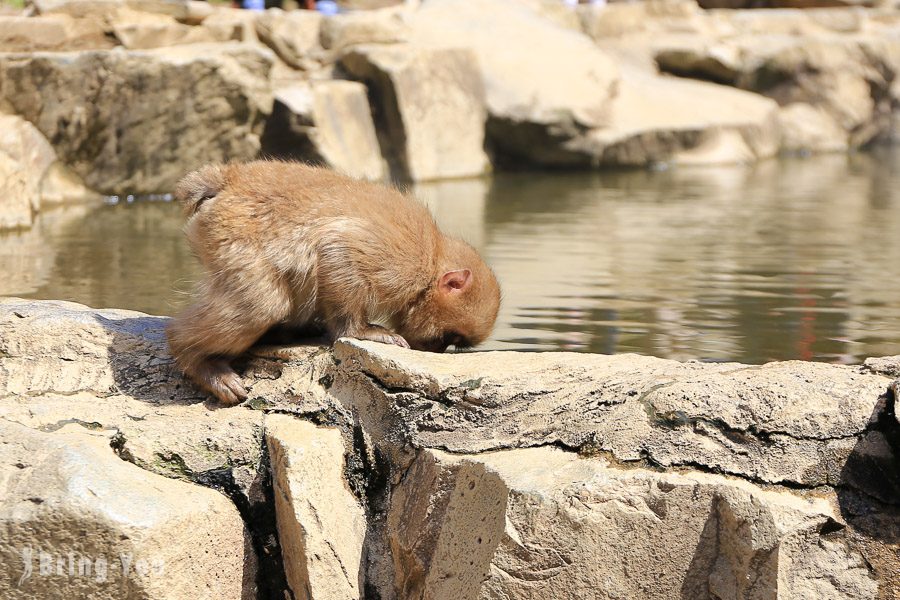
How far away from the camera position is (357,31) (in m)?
13.4

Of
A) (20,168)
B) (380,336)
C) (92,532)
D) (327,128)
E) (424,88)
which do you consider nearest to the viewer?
(92,532)

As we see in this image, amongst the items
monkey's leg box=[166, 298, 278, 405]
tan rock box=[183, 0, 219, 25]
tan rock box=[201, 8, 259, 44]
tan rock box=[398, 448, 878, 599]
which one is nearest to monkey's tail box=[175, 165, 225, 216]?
monkey's leg box=[166, 298, 278, 405]

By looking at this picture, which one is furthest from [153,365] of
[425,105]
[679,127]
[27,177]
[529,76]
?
[679,127]

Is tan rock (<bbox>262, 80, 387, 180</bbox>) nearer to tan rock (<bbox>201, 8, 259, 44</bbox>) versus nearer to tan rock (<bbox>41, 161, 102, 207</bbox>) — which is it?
tan rock (<bbox>201, 8, 259, 44</bbox>)

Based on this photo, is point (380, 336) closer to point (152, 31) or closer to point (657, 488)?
point (657, 488)

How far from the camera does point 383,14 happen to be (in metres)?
14.0

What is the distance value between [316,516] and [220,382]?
22.9 inches

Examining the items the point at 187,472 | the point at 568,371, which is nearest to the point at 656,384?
the point at 568,371

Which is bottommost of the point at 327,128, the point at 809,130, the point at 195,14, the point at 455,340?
the point at 809,130

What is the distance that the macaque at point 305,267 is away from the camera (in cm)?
Result: 330

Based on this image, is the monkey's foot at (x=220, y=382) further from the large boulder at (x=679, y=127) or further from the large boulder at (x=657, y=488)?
the large boulder at (x=679, y=127)

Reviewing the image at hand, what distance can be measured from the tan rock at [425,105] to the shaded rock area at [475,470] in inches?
383

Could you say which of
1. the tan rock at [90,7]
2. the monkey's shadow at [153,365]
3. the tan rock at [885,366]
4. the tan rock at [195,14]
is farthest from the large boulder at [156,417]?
the tan rock at [195,14]

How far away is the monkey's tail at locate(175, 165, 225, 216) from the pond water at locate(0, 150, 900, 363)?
86 centimetres
